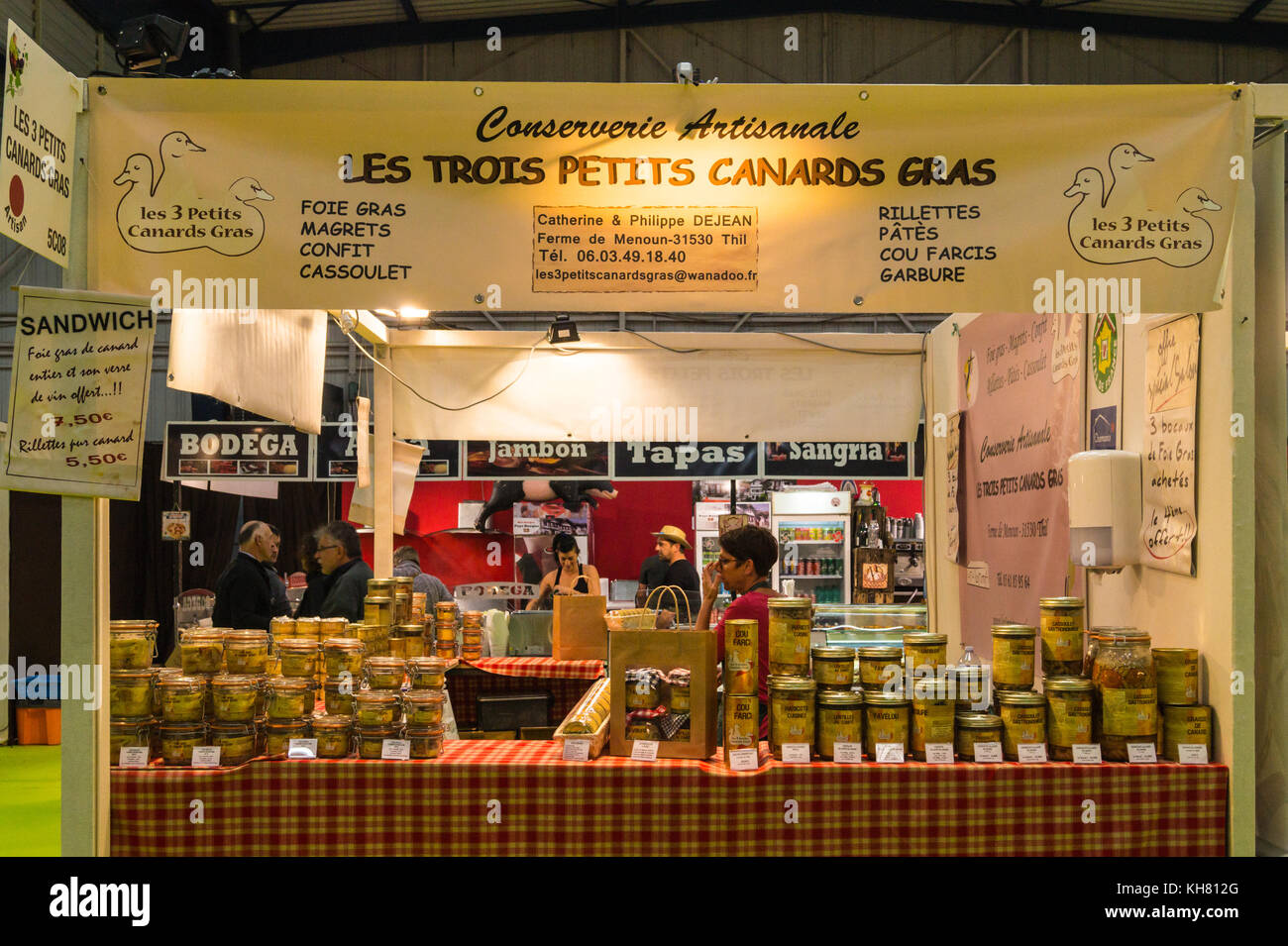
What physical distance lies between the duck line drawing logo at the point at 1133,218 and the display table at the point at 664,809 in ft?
5.31

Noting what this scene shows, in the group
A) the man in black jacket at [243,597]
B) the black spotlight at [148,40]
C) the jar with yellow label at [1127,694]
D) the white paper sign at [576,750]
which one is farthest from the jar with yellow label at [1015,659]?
the man in black jacket at [243,597]

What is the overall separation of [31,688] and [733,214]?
7382mm

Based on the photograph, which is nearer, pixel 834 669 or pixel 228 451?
pixel 834 669

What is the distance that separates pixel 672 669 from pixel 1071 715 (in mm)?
1300

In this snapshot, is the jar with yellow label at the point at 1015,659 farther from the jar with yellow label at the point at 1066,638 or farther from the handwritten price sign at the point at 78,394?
the handwritten price sign at the point at 78,394

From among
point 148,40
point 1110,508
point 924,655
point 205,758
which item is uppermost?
point 148,40

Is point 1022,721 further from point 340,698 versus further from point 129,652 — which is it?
point 129,652

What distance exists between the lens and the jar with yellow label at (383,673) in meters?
3.52

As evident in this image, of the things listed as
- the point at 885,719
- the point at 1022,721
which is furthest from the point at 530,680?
the point at 1022,721

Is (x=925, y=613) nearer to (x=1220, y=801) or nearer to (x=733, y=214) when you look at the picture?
(x=1220, y=801)

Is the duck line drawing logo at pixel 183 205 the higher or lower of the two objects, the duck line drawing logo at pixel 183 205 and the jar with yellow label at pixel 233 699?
the higher

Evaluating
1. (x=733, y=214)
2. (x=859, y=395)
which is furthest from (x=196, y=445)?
(x=733, y=214)

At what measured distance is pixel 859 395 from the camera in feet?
22.0

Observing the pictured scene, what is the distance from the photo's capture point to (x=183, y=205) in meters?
3.16
